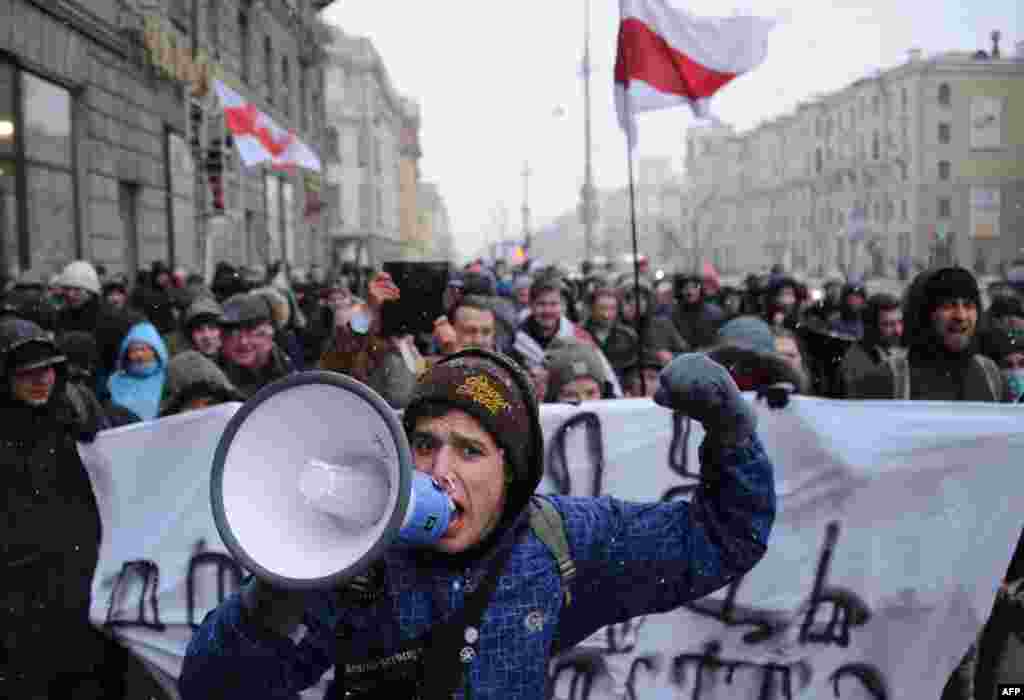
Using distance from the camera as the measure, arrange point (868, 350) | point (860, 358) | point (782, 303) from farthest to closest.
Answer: point (782, 303)
point (868, 350)
point (860, 358)

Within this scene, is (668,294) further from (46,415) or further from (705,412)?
(705,412)

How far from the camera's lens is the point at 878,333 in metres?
5.27

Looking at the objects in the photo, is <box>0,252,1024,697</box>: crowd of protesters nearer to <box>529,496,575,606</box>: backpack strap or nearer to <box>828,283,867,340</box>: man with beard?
<box>529,496,575,606</box>: backpack strap

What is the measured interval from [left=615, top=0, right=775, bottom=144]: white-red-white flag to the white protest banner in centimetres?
227

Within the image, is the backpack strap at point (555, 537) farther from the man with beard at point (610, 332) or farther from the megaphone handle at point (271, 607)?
the man with beard at point (610, 332)

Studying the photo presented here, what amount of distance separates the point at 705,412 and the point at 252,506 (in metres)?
0.70

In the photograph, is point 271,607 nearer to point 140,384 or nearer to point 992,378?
point 992,378

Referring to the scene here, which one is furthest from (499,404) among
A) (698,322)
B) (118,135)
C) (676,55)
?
(118,135)

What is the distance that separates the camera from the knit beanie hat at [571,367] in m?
4.28

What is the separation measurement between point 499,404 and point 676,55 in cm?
456

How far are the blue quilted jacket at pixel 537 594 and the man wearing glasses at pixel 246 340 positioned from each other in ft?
11.4

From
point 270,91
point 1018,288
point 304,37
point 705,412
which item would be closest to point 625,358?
point 705,412

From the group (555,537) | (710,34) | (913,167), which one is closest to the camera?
(555,537)

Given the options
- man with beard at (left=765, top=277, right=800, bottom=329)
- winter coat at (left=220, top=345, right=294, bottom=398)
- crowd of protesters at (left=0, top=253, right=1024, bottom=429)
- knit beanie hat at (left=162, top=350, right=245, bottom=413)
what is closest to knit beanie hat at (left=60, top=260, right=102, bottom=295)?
crowd of protesters at (left=0, top=253, right=1024, bottom=429)
